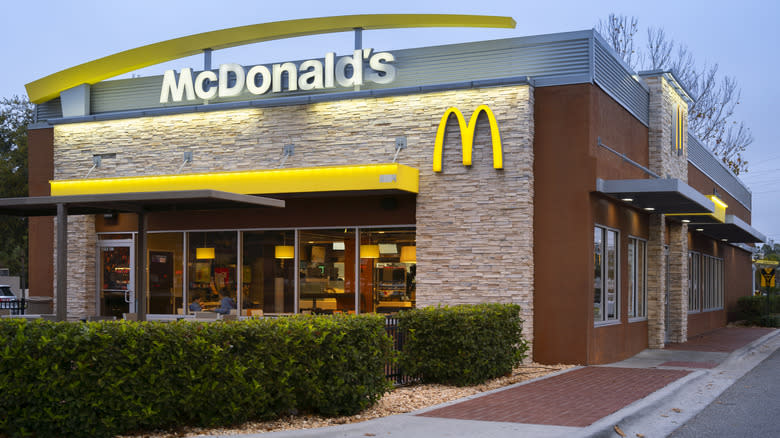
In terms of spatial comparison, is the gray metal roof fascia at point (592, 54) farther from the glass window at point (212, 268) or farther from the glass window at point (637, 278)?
the glass window at point (212, 268)

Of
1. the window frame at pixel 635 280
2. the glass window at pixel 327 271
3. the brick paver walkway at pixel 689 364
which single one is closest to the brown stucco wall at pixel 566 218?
the brick paver walkway at pixel 689 364

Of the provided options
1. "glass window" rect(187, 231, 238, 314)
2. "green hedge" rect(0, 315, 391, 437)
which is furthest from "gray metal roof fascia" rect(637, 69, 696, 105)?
"green hedge" rect(0, 315, 391, 437)

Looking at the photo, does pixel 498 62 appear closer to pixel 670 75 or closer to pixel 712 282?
pixel 670 75

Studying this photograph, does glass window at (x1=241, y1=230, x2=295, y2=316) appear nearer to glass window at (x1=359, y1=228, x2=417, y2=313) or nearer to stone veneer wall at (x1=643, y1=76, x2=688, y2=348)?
glass window at (x1=359, y1=228, x2=417, y2=313)

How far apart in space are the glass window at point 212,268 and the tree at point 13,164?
2685 centimetres

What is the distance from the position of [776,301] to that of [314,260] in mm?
25589

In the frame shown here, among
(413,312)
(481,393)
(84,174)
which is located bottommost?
(481,393)

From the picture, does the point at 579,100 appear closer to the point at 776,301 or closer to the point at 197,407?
the point at 197,407

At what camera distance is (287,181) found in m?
16.2

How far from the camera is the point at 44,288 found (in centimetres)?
2027

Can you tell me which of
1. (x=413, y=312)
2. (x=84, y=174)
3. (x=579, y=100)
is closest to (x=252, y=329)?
(x=413, y=312)

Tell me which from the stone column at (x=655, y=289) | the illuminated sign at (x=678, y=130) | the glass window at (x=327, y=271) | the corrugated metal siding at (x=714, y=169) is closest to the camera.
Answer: the glass window at (x=327, y=271)

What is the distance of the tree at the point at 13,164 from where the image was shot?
1651 inches

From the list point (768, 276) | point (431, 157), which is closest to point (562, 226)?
point (431, 157)
